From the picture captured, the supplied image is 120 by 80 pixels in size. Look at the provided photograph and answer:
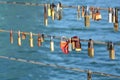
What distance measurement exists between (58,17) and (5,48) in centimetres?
4750

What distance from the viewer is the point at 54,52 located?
60.7m

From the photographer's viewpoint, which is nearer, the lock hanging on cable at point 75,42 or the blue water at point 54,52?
the lock hanging on cable at point 75,42

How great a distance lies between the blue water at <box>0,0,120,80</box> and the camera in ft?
163

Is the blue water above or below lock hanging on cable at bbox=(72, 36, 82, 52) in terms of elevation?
below

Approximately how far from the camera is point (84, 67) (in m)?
51.2

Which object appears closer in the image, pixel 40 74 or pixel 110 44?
pixel 110 44

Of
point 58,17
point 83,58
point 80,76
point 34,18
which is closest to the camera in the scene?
point 58,17

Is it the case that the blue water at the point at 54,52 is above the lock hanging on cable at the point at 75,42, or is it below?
below

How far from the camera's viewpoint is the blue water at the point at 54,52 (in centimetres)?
4972

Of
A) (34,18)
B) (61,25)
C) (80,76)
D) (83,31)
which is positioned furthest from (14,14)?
(80,76)

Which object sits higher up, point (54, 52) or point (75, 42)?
point (75, 42)

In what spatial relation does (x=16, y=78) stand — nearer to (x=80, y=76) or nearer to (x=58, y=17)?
(x=80, y=76)

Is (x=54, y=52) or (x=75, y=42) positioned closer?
(x=75, y=42)

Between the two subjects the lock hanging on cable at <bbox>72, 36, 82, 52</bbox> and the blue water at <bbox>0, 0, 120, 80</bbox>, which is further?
the blue water at <bbox>0, 0, 120, 80</bbox>
